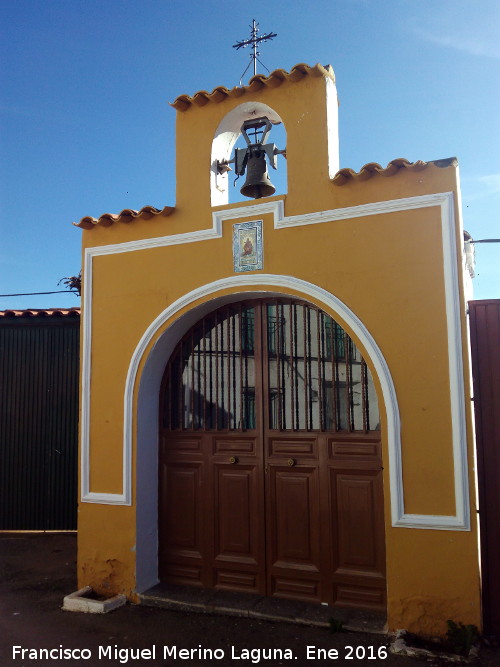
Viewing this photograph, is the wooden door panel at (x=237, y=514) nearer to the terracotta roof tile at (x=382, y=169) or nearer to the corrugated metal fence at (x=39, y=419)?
the terracotta roof tile at (x=382, y=169)

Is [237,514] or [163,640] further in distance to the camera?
[237,514]

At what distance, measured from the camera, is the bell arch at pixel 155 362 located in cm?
509

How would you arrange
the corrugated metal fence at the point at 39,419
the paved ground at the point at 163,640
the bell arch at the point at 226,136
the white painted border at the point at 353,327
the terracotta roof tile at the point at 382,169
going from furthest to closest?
the corrugated metal fence at the point at 39,419
the bell arch at the point at 226,136
the terracotta roof tile at the point at 382,169
the white painted border at the point at 353,327
the paved ground at the point at 163,640

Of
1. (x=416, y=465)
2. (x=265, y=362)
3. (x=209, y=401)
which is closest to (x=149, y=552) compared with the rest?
(x=209, y=401)

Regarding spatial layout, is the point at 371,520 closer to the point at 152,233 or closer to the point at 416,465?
the point at 416,465

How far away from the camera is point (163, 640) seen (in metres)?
4.54

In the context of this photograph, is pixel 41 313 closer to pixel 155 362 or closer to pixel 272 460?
pixel 155 362

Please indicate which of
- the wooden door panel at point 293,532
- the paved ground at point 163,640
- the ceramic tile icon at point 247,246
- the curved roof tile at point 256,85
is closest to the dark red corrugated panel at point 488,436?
the paved ground at point 163,640

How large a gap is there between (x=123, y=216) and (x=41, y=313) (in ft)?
9.34

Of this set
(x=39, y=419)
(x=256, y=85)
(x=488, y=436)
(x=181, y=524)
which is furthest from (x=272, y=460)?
(x=39, y=419)

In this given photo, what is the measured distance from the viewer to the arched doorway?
493 cm

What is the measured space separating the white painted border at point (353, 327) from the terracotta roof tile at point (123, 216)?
0.24 m

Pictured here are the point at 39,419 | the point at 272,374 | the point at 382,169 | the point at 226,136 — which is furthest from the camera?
the point at 39,419

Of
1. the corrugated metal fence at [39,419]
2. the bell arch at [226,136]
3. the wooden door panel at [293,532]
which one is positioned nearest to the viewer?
the wooden door panel at [293,532]
